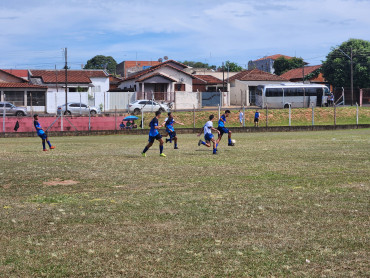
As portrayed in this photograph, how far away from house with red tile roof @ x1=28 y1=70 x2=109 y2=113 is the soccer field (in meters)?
38.8

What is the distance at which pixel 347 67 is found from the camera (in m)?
80.6

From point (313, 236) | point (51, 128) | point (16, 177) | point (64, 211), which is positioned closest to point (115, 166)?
point (16, 177)

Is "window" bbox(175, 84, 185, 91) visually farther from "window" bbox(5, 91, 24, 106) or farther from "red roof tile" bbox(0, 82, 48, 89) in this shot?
"window" bbox(5, 91, 24, 106)

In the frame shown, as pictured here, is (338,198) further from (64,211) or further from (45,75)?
(45,75)

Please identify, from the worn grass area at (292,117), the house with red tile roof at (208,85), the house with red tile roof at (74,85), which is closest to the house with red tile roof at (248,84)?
the house with red tile roof at (208,85)

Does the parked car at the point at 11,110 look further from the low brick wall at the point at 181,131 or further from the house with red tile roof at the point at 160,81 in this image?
the house with red tile roof at the point at 160,81

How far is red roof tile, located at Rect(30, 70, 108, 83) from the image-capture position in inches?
2785

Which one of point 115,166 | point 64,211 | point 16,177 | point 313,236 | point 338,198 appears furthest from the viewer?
point 115,166

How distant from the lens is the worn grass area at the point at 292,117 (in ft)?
164

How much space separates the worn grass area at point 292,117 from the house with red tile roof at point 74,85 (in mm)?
8539

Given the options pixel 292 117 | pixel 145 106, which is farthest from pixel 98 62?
pixel 292 117

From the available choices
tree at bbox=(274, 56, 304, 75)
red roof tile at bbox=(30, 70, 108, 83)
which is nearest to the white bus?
red roof tile at bbox=(30, 70, 108, 83)

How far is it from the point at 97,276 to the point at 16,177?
28.3 ft

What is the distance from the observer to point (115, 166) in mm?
16375
